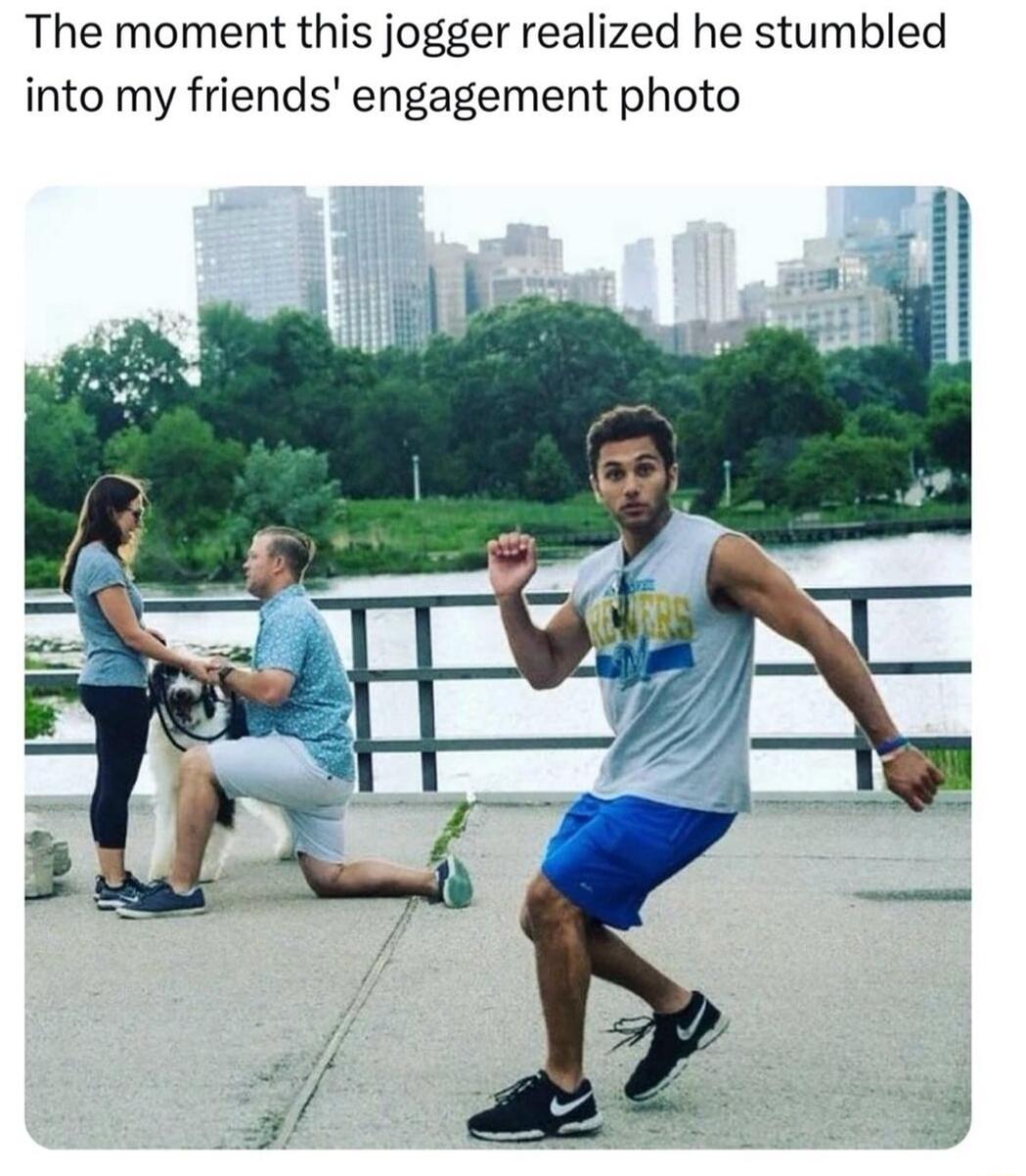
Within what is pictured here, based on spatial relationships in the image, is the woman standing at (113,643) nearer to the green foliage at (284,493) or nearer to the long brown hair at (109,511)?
the long brown hair at (109,511)

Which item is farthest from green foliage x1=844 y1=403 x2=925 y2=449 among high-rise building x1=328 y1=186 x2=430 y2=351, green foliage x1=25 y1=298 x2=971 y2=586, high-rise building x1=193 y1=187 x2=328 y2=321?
high-rise building x1=193 y1=187 x2=328 y2=321

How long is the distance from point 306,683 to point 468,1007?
1509mm

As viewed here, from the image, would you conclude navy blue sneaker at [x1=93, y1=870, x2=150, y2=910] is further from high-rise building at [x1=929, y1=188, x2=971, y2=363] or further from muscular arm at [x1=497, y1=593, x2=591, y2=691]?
high-rise building at [x1=929, y1=188, x2=971, y2=363]

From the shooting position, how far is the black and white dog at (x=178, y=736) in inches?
244

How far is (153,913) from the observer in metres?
5.93

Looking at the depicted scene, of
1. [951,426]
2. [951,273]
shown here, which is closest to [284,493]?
[951,426]

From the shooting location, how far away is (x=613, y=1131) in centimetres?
391

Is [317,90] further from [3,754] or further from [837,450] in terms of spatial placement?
[837,450]

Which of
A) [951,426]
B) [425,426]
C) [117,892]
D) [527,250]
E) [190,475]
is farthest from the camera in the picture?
[190,475]

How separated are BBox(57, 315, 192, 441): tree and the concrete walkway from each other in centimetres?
403

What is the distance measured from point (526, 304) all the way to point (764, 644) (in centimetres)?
746

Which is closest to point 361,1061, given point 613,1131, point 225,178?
point 613,1131

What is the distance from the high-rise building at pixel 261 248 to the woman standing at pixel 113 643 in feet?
3.73

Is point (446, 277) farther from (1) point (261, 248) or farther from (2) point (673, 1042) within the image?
(2) point (673, 1042)
